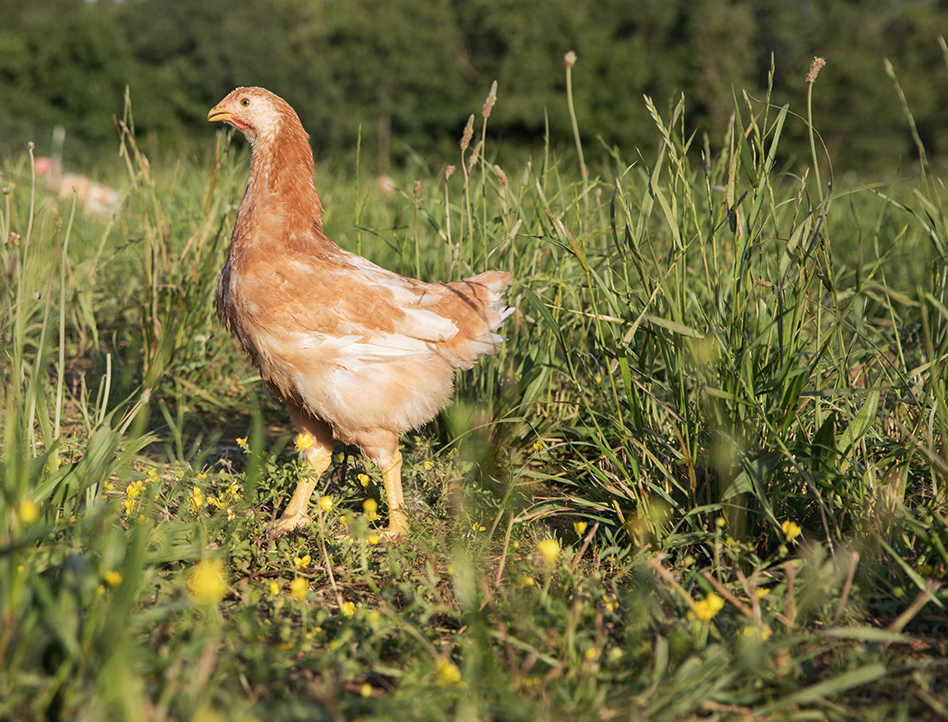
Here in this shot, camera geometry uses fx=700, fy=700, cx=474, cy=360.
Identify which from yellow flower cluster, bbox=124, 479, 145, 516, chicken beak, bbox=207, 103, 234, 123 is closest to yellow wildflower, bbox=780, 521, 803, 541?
yellow flower cluster, bbox=124, 479, 145, 516

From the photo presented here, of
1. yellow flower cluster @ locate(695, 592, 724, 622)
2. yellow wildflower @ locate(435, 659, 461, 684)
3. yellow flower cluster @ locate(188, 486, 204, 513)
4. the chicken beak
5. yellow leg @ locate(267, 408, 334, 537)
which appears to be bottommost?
yellow leg @ locate(267, 408, 334, 537)

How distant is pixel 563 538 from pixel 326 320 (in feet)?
3.96

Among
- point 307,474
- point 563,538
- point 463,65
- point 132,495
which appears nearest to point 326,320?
point 307,474

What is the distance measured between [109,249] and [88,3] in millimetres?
39288

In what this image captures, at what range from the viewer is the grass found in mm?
1508

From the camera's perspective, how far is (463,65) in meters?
35.4

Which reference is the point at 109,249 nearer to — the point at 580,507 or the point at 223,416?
the point at 223,416

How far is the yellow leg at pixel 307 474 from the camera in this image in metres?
2.57

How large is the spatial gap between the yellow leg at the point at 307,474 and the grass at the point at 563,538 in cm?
12

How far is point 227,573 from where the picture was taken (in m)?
2.12

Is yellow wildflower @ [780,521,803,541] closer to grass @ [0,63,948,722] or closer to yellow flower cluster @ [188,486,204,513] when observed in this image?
grass @ [0,63,948,722]

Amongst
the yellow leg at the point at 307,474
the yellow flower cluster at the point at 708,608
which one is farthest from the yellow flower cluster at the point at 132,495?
the yellow flower cluster at the point at 708,608

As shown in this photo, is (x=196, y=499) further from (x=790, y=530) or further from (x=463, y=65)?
(x=463, y=65)

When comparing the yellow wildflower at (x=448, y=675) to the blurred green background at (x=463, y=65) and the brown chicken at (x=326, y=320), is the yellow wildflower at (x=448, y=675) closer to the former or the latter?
the brown chicken at (x=326, y=320)
